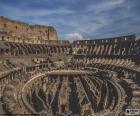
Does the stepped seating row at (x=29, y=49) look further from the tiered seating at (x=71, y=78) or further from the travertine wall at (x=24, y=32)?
the travertine wall at (x=24, y=32)

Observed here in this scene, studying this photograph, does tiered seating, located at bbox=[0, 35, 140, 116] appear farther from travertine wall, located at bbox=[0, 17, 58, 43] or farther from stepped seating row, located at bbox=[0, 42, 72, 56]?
travertine wall, located at bbox=[0, 17, 58, 43]

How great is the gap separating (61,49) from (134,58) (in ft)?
76.8

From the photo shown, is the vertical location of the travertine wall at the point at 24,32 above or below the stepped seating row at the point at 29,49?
above

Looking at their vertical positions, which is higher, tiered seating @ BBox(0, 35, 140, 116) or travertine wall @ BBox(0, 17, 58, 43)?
travertine wall @ BBox(0, 17, 58, 43)

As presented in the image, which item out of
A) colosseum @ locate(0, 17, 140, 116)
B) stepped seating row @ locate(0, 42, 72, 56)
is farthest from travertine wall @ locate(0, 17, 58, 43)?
stepped seating row @ locate(0, 42, 72, 56)

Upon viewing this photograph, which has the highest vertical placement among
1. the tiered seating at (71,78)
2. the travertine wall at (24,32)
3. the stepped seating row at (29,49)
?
the travertine wall at (24,32)

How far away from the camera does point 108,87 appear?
44.1 metres

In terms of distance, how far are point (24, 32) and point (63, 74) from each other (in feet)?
108

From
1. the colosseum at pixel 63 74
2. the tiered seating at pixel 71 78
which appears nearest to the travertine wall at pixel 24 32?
the colosseum at pixel 63 74

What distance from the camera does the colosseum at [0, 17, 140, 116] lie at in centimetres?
3434

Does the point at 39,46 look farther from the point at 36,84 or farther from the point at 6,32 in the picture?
the point at 36,84

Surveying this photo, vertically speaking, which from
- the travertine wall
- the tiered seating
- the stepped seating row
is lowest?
the tiered seating

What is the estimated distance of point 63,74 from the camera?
173 ft

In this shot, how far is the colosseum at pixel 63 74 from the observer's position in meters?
34.3
